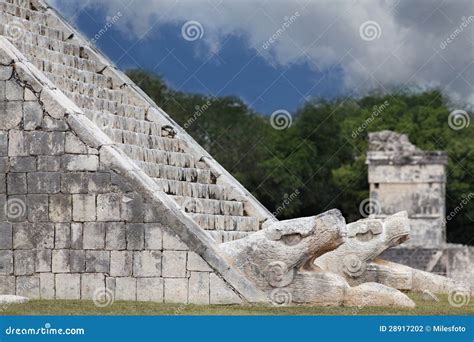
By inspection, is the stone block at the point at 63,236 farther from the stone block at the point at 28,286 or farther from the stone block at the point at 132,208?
the stone block at the point at 132,208

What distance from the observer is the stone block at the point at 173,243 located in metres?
18.0

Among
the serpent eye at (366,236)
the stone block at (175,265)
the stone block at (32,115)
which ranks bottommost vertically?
the stone block at (175,265)

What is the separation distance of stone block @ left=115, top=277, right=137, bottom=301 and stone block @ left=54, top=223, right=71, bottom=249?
3.28ft

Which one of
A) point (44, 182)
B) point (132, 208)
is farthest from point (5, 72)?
point (132, 208)

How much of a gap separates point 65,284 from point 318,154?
52990 millimetres

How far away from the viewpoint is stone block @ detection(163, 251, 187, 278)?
709 inches

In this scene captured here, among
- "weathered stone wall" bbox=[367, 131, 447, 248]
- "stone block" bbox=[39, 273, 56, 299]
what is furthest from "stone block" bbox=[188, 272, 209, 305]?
"weathered stone wall" bbox=[367, 131, 447, 248]

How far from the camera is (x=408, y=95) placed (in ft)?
248

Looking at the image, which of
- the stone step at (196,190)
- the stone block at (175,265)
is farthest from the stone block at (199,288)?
the stone step at (196,190)

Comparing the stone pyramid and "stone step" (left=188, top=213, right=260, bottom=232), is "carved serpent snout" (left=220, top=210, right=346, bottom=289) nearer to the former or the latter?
the stone pyramid

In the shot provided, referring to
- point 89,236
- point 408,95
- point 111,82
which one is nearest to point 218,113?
point 408,95

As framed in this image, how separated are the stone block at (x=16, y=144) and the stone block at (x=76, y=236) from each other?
1.35m

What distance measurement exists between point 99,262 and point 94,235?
0.39 m

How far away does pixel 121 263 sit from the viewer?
18.2 meters
